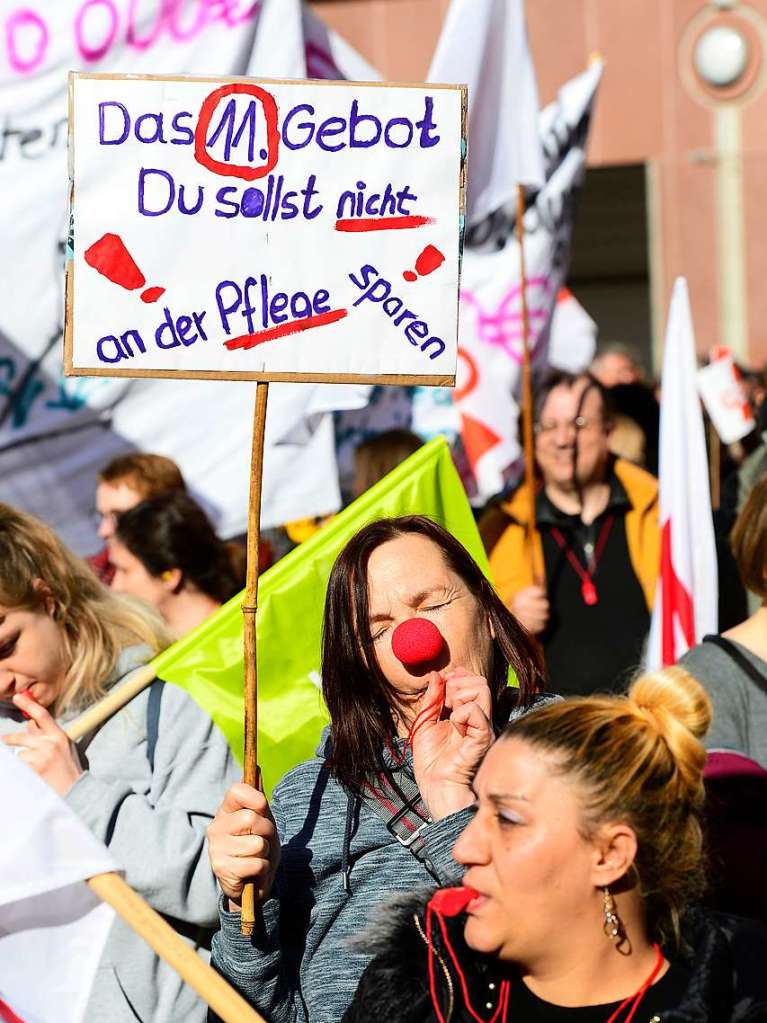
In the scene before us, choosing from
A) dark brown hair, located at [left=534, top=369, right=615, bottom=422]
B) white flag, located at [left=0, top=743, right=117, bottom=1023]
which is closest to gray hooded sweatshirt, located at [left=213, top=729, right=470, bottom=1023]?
white flag, located at [left=0, top=743, right=117, bottom=1023]

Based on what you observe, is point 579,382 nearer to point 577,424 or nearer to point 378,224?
point 577,424

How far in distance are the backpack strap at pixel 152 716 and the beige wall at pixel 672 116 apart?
39.1 ft

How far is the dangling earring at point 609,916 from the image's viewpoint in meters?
2.04

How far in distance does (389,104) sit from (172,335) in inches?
20.7

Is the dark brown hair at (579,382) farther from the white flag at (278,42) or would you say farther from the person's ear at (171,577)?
the person's ear at (171,577)

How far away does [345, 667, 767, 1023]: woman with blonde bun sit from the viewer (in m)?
2.03

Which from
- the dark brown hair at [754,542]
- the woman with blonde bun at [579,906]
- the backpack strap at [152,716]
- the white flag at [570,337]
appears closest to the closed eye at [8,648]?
the backpack strap at [152,716]

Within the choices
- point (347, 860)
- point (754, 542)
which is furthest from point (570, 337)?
point (347, 860)

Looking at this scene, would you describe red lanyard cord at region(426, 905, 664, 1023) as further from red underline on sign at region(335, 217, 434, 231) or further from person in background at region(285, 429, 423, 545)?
person in background at region(285, 429, 423, 545)

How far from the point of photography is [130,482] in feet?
15.2

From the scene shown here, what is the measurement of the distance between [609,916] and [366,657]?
69cm


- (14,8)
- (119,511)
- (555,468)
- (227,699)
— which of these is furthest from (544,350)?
(227,699)

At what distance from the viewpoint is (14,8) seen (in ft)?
15.7

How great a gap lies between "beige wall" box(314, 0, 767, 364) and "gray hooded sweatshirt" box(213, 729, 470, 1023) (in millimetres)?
12567
